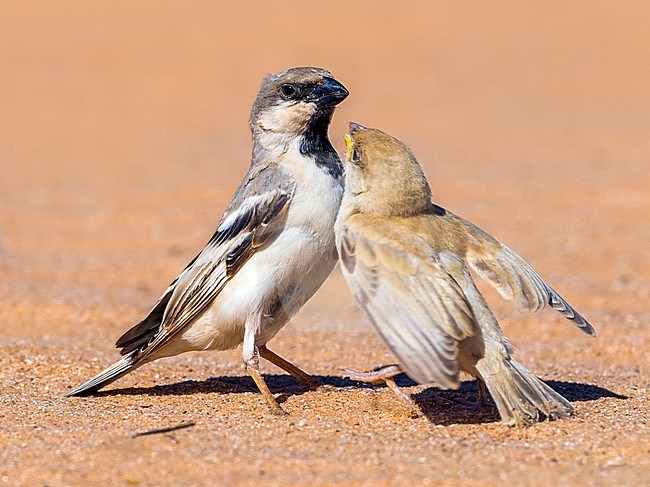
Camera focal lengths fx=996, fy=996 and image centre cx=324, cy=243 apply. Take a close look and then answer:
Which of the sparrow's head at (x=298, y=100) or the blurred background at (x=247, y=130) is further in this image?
the blurred background at (x=247, y=130)

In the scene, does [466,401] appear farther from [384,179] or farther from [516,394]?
[384,179]

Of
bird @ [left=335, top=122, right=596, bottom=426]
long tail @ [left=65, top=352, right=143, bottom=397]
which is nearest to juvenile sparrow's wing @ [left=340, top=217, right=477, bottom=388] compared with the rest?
bird @ [left=335, top=122, right=596, bottom=426]

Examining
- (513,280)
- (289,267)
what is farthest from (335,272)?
(513,280)

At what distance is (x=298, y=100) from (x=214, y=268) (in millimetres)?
1249

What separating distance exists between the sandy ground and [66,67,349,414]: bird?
0.38m

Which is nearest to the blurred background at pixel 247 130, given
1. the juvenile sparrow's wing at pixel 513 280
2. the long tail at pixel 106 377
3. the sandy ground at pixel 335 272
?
the sandy ground at pixel 335 272

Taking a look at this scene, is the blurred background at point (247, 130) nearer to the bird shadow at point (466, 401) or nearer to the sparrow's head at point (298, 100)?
the bird shadow at point (466, 401)

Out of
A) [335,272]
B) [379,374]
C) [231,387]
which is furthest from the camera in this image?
[335,272]

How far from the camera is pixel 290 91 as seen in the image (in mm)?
6684

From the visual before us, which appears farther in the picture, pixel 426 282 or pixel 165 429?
pixel 426 282

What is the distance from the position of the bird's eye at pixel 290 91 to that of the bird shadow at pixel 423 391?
2.00 meters

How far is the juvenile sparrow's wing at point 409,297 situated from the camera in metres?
5.20

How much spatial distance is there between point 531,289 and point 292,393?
186cm

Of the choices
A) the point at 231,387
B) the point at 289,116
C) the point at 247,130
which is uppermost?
the point at 289,116
